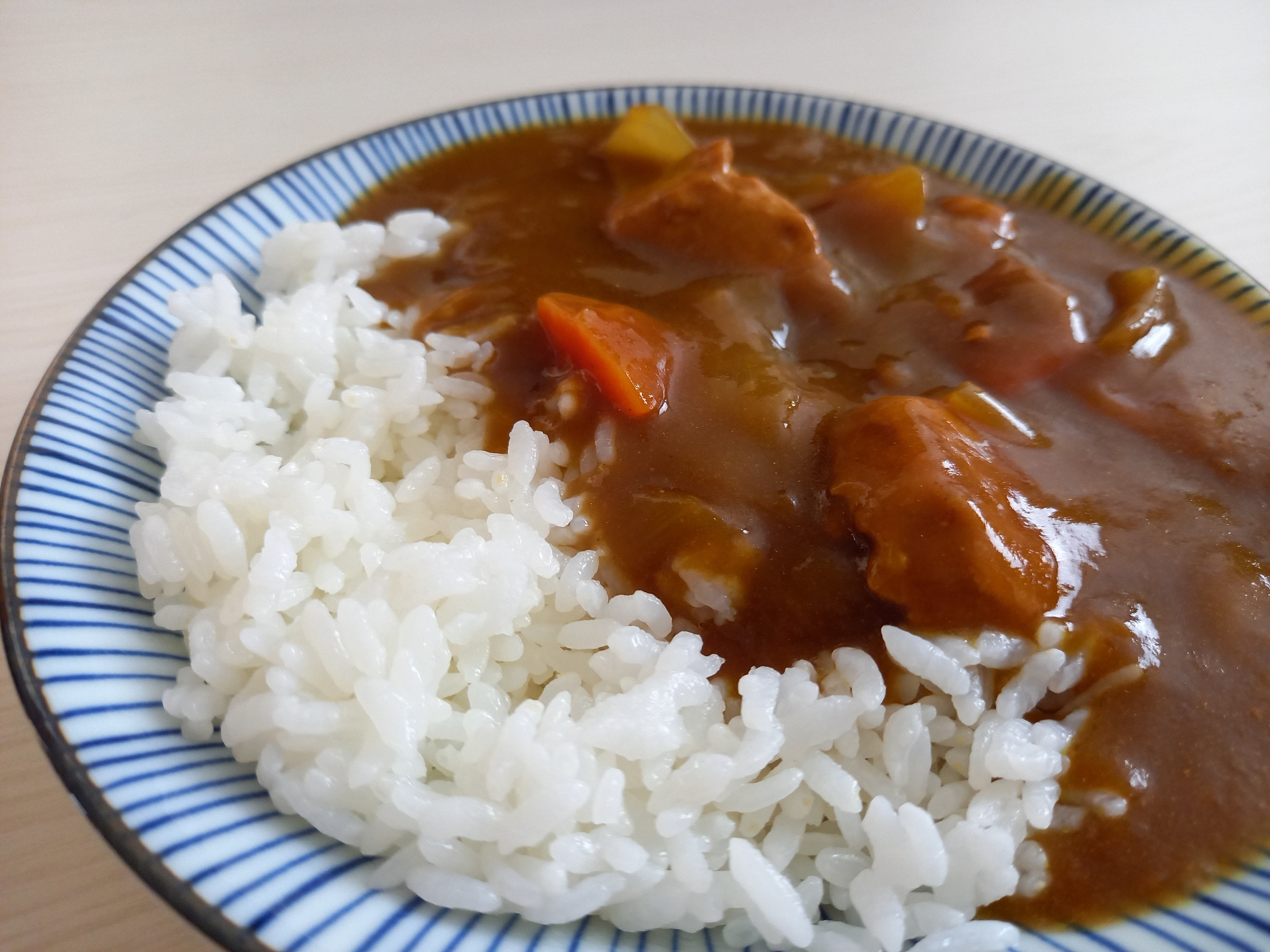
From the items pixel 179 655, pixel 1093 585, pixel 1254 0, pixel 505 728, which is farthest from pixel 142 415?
pixel 1254 0

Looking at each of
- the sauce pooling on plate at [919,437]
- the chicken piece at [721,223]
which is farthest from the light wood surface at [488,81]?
the chicken piece at [721,223]

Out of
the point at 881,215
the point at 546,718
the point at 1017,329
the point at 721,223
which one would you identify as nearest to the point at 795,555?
the point at 546,718

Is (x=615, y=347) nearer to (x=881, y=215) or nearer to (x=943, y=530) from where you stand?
(x=943, y=530)

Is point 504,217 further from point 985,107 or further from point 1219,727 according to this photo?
point 985,107

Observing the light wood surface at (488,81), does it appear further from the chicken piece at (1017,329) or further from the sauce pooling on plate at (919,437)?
the chicken piece at (1017,329)

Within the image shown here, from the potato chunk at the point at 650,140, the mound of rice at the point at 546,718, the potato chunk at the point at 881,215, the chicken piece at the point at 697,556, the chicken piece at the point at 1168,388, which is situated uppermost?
the chicken piece at the point at 1168,388
